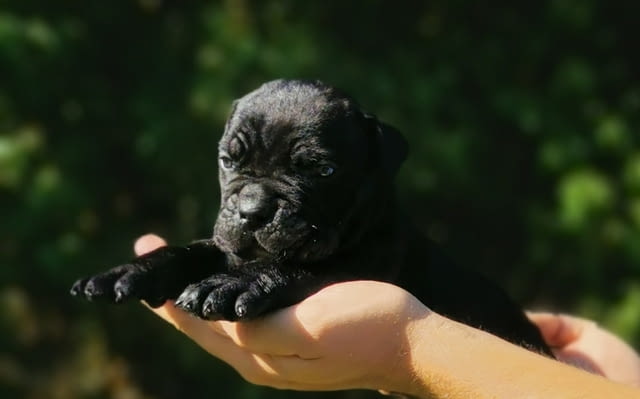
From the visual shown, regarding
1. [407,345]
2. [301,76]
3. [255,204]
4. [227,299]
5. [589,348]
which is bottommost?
[589,348]

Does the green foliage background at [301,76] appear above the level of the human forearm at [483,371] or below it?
above

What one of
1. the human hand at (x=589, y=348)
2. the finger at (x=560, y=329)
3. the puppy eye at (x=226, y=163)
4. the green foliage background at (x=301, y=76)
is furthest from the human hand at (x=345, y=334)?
the green foliage background at (x=301, y=76)

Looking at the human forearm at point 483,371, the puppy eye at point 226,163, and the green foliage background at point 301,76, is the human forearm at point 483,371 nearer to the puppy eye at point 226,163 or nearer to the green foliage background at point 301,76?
the puppy eye at point 226,163

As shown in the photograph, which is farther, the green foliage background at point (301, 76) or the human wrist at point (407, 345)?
the green foliage background at point (301, 76)

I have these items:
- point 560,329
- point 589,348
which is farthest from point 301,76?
point 589,348

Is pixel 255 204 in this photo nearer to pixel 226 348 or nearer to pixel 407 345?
pixel 226 348

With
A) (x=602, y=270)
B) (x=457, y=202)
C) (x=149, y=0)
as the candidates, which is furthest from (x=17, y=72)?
(x=602, y=270)

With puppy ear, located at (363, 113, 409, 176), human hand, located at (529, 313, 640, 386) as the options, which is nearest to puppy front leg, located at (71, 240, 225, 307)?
puppy ear, located at (363, 113, 409, 176)
